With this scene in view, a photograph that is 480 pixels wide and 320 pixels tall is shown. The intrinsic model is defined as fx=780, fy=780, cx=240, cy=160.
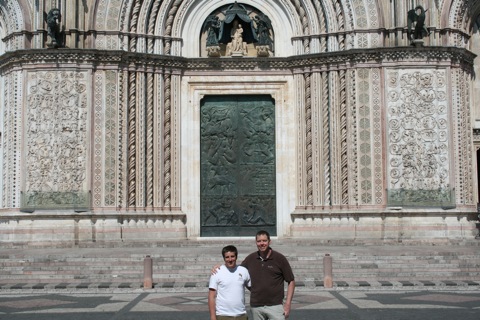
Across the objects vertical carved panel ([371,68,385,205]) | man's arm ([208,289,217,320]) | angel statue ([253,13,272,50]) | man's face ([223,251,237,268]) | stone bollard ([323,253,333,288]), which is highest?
angel statue ([253,13,272,50])

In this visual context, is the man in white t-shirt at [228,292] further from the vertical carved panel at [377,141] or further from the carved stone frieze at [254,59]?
the carved stone frieze at [254,59]

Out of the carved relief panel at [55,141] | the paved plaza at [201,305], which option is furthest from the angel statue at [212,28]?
the paved plaza at [201,305]

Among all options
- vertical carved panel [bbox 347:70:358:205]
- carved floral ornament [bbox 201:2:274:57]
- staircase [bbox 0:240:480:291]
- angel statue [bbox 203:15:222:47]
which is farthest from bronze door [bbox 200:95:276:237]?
staircase [bbox 0:240:480:291]

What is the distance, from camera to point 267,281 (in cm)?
993

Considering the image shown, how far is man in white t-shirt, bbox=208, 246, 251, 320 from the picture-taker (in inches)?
376

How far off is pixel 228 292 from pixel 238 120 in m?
22.2

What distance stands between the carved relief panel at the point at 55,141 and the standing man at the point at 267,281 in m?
19.6

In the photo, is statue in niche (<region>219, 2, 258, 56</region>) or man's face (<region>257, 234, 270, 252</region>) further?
statue in niche (<region>219, 2, 258, 56</region>)

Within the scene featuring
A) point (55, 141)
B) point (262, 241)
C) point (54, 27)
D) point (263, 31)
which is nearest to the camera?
point (262, 241)

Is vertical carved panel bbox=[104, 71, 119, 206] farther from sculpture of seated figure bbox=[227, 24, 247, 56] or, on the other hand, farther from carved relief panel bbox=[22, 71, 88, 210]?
sculpture of seated figure bbox=[227, 24, 247, 56]

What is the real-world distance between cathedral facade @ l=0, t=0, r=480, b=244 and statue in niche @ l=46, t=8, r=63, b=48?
8 cm

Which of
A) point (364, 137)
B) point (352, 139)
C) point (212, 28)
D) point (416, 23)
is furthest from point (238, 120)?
point (416, 23)

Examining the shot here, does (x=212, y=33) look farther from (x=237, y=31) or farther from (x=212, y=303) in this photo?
(x=212, y=303)

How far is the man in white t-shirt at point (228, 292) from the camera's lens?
9.55 metres
